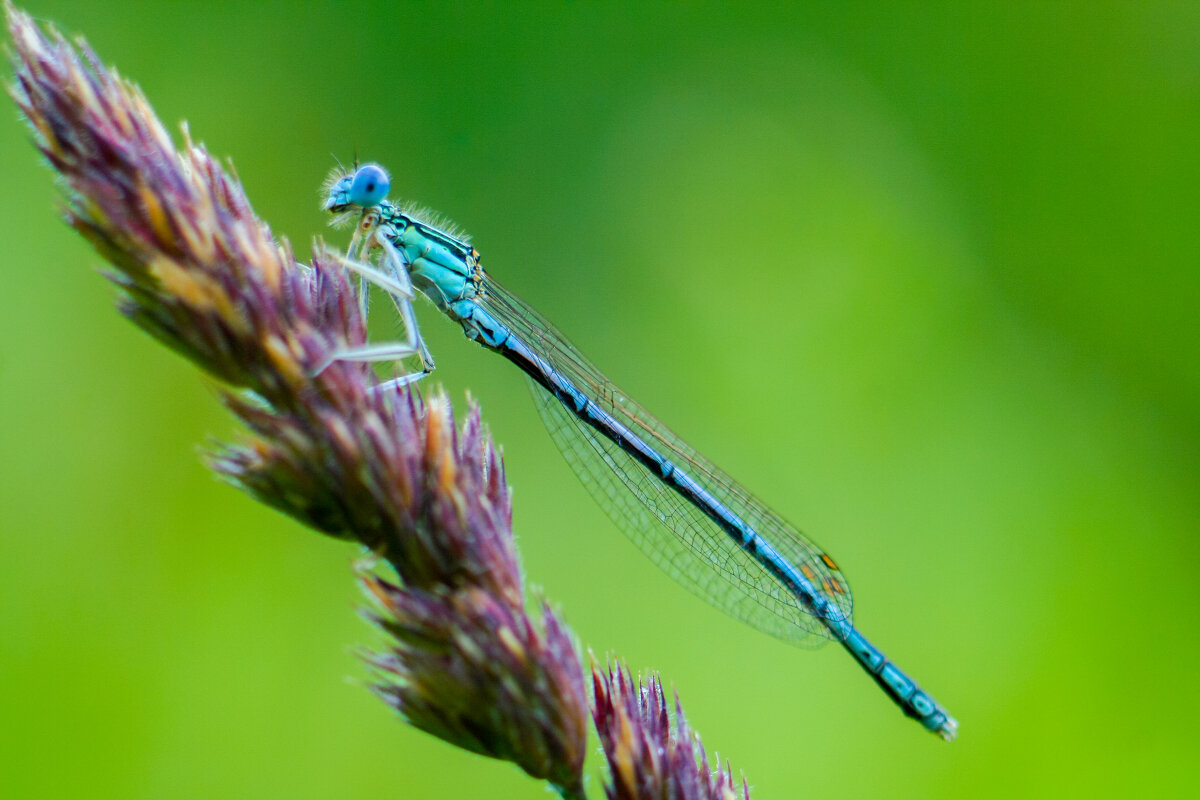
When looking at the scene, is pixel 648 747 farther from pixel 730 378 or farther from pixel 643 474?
pixel 730 378

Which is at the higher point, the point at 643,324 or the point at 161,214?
the point at 643,324

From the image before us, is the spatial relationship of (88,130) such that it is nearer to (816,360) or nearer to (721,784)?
(721,784)

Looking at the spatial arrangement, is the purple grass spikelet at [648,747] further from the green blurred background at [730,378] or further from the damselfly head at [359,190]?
the damselfly head at [359,190]

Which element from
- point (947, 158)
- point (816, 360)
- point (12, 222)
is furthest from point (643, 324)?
point (12, 222)

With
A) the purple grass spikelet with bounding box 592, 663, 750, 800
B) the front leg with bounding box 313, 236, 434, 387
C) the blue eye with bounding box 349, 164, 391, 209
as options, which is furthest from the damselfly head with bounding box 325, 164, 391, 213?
the purple grass spikelet with bounding box 592, 663, 750, 800

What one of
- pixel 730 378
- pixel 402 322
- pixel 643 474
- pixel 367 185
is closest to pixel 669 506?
pixel 643 474

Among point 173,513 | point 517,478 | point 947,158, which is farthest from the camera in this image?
point 947,158

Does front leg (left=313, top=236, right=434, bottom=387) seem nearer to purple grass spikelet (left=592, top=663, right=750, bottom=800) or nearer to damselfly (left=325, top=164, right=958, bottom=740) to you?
damselfly (left=325, top=164, right=958, bottom=740)
